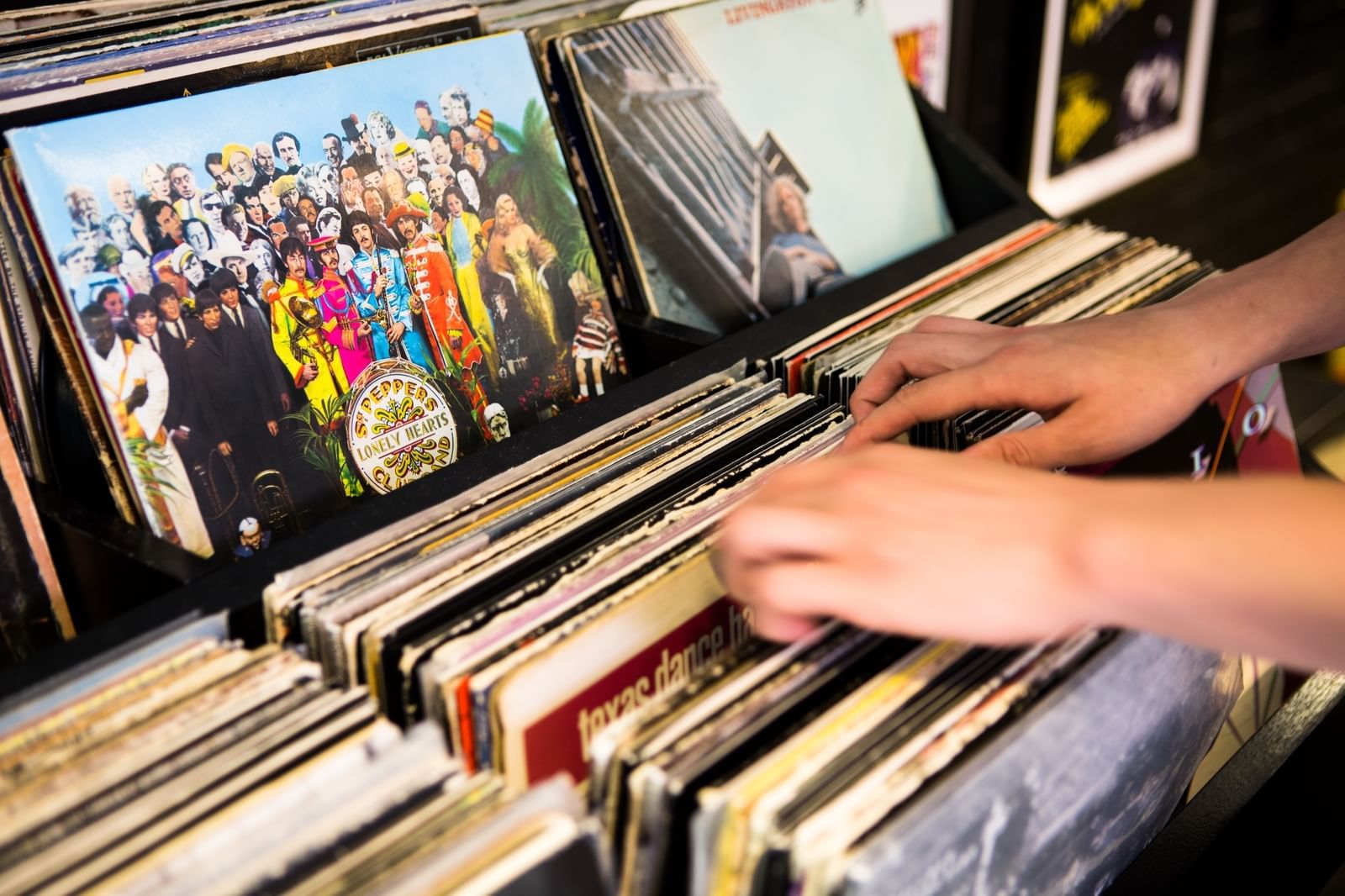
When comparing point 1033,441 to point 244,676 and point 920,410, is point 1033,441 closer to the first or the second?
point 920,410

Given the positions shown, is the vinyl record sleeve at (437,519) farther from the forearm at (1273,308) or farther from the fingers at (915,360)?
the forearm at (1273,308)

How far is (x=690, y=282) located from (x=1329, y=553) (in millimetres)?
730

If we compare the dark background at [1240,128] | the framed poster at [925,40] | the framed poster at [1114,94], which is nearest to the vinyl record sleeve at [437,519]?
the framed poster at [925,40]

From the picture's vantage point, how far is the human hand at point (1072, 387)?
32.8 inches

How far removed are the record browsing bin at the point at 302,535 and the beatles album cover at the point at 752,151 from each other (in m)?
0.10

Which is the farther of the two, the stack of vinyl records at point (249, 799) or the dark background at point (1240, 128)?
the dark background at point (1240, 128)

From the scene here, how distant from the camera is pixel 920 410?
836 millimetres

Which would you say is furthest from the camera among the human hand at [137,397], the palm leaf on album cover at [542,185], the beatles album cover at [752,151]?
the beatles album cover at [752,151]

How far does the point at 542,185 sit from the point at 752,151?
0.95ft

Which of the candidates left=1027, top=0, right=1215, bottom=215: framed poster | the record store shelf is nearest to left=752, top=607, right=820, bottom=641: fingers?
the record store shelf

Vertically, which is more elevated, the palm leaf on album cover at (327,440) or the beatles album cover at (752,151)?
the beatles album cover at (752,151)

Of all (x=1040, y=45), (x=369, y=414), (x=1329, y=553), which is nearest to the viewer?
(x=1329, y=553)

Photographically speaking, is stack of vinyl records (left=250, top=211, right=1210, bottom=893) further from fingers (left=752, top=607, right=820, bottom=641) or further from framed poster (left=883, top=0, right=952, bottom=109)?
framed poster (left=883, top=0, right=952, bottom=109)

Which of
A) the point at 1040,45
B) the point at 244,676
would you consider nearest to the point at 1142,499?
the point at 244,676
